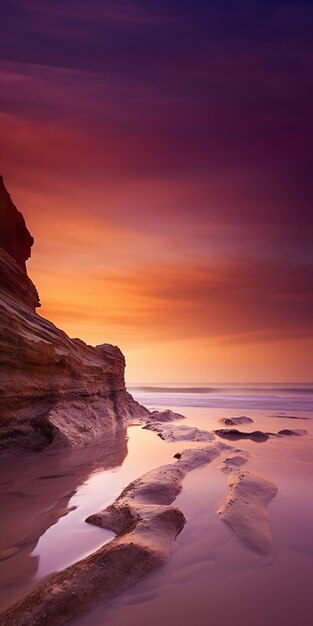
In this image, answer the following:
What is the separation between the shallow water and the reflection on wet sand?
1cm

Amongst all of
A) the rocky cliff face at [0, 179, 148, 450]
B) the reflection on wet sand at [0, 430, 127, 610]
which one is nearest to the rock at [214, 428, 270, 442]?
the reflection on wet sand at [0, 430, 127, 610]

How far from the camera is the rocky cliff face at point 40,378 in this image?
275 inches

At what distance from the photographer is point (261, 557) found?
2.95 metres

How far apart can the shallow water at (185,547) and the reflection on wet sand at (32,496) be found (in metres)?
0.01

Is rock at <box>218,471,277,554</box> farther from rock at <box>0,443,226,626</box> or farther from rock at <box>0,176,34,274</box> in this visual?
rock at <box>0,176,34,274</box>

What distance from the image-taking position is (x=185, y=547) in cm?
314

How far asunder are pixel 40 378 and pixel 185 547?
5.44 m

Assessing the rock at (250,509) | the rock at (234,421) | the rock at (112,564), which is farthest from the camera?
the rock at (234,421)

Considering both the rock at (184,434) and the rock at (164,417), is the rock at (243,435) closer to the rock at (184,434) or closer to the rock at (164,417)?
the rock at (184,434)

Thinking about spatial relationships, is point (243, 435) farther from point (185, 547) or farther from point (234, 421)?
point (185, 547)

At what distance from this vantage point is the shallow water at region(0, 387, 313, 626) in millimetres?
2301

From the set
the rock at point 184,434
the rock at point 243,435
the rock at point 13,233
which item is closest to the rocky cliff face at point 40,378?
the rock at point 13,233

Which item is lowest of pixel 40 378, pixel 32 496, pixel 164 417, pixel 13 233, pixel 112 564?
pixel 164 417

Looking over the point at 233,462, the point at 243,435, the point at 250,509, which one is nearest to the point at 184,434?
the point at 243,435
